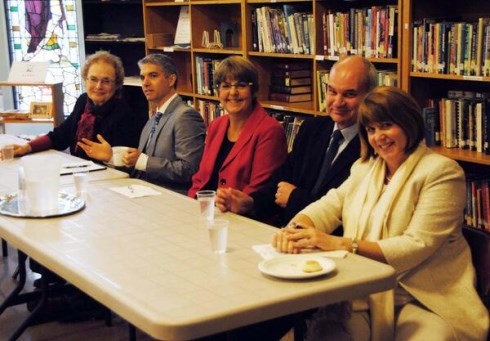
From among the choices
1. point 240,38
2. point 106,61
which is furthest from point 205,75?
point 106,61

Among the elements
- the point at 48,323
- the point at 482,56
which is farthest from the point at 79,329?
the point at 482,56

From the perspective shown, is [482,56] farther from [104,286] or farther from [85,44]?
[85,44]

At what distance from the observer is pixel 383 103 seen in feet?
7.41

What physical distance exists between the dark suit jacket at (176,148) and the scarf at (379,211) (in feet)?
4.23

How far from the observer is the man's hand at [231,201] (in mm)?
2682

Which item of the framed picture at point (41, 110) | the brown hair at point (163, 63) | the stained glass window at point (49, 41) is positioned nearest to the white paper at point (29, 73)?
the framed picture at point (41, 110)

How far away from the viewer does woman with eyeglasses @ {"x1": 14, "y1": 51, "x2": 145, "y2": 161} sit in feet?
13.0

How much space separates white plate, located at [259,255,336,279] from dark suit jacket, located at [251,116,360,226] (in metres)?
0.71

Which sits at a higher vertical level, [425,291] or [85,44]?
[85,44]

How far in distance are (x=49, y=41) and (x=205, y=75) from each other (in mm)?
2215

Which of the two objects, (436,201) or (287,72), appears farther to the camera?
(287,72)

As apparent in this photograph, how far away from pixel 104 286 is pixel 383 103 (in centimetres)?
98

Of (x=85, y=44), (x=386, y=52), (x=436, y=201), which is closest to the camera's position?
(x=436, y=201)

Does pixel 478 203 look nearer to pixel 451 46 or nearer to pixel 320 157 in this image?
pixel 451 46
